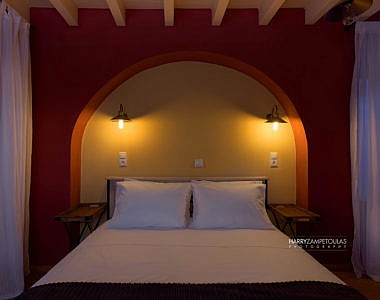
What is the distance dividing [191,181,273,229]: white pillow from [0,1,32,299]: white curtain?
4.74 ft

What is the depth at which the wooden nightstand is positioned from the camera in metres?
2.51

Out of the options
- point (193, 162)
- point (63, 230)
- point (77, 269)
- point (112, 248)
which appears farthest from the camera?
point (193, 162)

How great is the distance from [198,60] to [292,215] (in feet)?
5.87

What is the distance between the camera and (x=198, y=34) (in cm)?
286

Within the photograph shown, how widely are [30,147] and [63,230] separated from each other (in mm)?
843

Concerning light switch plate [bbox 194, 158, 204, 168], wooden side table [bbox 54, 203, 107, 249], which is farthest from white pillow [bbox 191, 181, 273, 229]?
wooden side table [bbox 54, 203, 107, 249]

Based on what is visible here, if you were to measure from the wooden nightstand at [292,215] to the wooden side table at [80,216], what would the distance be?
1671mm

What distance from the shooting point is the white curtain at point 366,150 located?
271cm

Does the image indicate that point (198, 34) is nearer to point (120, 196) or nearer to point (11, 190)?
point (120, 196)

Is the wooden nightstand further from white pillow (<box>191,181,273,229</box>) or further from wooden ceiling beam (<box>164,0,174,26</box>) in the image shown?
wooden ceiling beam (<box>164,0,174,26</box>)

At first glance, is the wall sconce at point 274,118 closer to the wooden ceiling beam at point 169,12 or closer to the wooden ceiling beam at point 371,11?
the wooden ceiling beam at point 371,11

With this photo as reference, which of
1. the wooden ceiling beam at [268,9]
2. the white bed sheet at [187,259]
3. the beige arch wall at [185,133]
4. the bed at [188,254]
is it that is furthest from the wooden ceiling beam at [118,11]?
the white bed sheet at [187,259]

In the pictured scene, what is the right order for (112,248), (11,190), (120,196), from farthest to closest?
1. (120,196)
2. (11,190)
3. (112,248)

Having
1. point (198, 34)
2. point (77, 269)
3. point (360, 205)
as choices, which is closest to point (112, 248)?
point (77, 269)
